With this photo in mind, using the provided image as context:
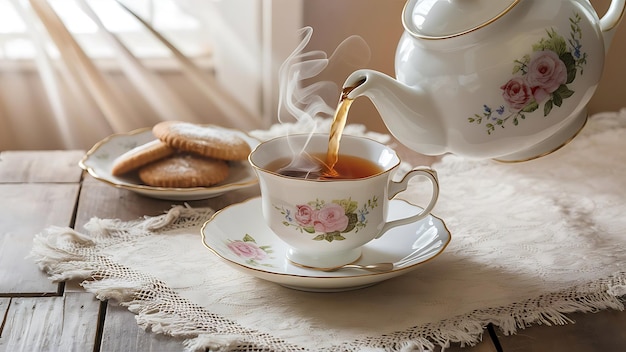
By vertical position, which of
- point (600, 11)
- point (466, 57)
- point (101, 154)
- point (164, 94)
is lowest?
point (164, 94)

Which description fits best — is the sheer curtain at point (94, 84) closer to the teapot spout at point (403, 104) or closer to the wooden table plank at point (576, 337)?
the teapot spout at point (403, 104)

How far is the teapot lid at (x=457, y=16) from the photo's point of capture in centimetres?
89

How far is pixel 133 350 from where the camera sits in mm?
792

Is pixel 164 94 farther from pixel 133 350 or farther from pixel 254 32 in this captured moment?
pixel 133 350

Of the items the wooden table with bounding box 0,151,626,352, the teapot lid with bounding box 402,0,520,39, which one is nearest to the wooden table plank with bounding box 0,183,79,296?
the wooden table with bounding box 0,151,626,352

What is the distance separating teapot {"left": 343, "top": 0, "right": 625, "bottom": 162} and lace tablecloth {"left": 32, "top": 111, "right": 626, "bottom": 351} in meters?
0.16

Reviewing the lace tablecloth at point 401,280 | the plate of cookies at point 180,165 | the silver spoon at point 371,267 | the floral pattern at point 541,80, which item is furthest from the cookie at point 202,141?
the floral pattern at point 541,80

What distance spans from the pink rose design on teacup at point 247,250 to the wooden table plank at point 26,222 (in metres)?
0.22

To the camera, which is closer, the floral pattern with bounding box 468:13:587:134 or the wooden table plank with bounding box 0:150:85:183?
the floral pattern with bounding box 468:13:587:134

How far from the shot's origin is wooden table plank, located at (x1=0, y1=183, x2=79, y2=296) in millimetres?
928

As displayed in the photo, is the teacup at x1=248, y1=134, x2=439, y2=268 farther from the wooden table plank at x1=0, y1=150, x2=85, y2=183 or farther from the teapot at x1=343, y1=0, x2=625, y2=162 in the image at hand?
the wooden table plank at x1=0, y1=150, x2=85, y2=183

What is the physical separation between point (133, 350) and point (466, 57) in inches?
19.4

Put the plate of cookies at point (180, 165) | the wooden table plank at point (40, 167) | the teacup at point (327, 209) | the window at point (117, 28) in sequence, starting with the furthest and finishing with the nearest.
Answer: the window at point (117, 28)
the wooden table plank at point (40, 167)
the plate of cookies at point (180, 165)
the teacup at point (327, 209)

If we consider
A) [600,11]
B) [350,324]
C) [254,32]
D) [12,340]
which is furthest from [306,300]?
[600,11]
